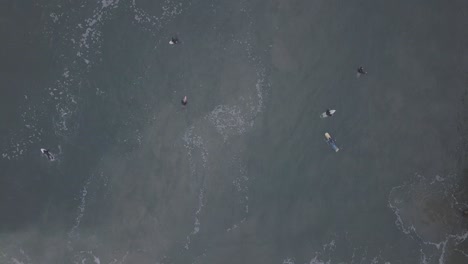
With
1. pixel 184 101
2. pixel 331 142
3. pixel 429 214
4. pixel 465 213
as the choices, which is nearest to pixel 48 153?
pixel 184 101

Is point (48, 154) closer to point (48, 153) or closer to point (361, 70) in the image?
point (48, 153)

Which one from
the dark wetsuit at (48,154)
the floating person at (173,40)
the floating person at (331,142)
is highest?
the floating person at (173,40)

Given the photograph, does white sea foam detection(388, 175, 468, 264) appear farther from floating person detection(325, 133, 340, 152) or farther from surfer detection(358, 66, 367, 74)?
surfer detection(358, 66, 367, 74)

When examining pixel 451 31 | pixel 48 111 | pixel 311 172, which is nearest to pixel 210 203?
pixel 311 172

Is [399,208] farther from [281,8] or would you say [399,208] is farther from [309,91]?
[281,8]

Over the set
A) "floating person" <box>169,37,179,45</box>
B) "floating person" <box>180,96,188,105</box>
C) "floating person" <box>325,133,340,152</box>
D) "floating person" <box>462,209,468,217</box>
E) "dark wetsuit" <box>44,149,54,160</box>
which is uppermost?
"floating person" <box>169,37,179,45</box>

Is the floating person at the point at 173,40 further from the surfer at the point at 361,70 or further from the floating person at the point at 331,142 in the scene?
the surfer at the point at 361,70

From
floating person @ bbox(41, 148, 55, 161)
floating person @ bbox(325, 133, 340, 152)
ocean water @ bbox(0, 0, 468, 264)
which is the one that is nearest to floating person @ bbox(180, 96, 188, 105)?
ocean water @ bbox(0, 0, 468, 264)

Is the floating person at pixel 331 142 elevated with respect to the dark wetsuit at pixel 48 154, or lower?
lower

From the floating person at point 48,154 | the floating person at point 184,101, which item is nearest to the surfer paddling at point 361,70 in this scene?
the floating person at point 184,101
